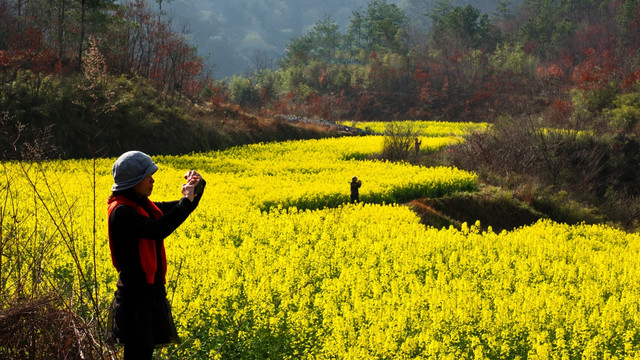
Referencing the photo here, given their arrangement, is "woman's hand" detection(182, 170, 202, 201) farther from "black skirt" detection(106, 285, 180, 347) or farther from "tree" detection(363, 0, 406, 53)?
"tree" detection(363, 0, 406, 53)

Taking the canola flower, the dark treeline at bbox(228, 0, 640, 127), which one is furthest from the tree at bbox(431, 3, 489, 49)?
the canola flower

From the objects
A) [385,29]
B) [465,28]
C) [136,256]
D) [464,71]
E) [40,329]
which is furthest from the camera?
[385,29]

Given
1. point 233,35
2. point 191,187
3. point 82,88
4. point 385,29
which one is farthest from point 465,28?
point 233,35

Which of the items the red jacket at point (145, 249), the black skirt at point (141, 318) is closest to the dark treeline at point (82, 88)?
the red jacket at point (145, 249)

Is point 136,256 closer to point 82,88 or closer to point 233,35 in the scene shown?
point 82,88

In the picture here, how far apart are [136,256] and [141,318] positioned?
461mm

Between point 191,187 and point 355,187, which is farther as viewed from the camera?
point 355,187

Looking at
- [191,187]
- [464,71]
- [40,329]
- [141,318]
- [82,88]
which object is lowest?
[40,329]

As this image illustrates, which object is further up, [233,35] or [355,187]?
[233,35]

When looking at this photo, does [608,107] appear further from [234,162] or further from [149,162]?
[149,162]

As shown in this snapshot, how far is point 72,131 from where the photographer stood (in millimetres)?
23609

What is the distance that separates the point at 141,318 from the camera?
4238 mm

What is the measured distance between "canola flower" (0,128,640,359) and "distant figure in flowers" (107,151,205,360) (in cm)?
35

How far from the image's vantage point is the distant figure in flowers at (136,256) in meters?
4.16
